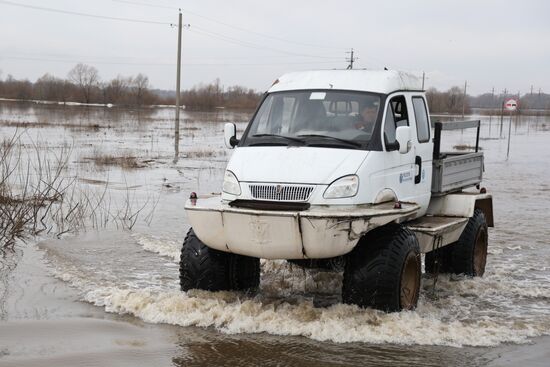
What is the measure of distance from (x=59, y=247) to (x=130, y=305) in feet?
12.0

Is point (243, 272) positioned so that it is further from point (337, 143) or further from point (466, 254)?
point (466, 254)

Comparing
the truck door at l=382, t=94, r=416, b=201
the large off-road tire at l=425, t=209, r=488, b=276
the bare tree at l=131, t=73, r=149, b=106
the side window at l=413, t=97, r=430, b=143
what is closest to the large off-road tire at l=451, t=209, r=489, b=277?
the large off-road tire at l=425, t=209, r=488, b=276

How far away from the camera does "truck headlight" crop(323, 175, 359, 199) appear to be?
272 inches

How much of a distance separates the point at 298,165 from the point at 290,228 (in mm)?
789

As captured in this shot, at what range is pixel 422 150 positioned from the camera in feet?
28.1

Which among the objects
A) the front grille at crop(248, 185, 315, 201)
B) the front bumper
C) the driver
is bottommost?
the front bumper

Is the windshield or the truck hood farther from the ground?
the windshield

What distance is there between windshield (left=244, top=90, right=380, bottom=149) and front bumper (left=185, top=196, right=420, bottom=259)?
0.92 meters

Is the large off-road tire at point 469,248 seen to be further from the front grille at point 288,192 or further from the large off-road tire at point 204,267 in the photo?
the front grille at point 288,192

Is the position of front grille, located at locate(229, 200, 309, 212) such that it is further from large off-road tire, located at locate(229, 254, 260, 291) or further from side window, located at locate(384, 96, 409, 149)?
side window, located at locate(384, 96, 409, 149)

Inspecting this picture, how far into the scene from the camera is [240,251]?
271 inches

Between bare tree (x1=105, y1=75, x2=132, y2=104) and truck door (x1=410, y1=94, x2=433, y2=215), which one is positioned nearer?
truck door (x1=410, y1=94, x2=433, y2=215)

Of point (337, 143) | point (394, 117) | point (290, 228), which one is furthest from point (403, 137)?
point (290, 228)

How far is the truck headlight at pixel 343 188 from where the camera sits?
690cm
